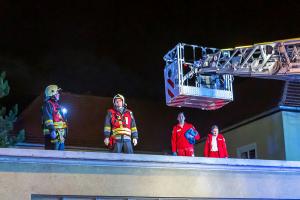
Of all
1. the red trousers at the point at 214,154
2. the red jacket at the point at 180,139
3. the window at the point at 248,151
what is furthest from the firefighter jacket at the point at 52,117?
the window at the point at 248,151

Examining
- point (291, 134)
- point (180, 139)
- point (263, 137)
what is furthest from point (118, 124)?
point (263, 137)

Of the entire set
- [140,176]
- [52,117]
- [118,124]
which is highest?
[52,117]

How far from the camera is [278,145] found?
16047 mm

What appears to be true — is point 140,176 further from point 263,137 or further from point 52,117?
point 263,137

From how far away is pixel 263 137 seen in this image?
16.8 metres

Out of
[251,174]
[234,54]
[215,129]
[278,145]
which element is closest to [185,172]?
[251,174]

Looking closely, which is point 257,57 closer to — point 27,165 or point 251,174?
point 251,174

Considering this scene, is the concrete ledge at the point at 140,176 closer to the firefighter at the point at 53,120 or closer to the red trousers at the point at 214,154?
the firefighter at the point at 53,120

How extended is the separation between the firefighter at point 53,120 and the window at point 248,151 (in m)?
8.65

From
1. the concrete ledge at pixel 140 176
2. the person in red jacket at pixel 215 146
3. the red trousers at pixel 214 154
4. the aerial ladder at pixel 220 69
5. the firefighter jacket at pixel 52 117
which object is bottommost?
the concrete ledge at pixel 140 176

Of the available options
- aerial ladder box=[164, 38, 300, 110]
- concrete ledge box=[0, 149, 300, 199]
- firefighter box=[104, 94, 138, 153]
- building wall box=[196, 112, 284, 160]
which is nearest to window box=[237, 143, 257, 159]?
building wall box=[196, 112, 284, 160]

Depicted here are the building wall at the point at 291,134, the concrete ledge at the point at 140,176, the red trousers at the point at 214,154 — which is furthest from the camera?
the building wall at the point at 291,134

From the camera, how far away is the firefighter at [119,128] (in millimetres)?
10352

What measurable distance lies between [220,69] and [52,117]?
4.05 m
